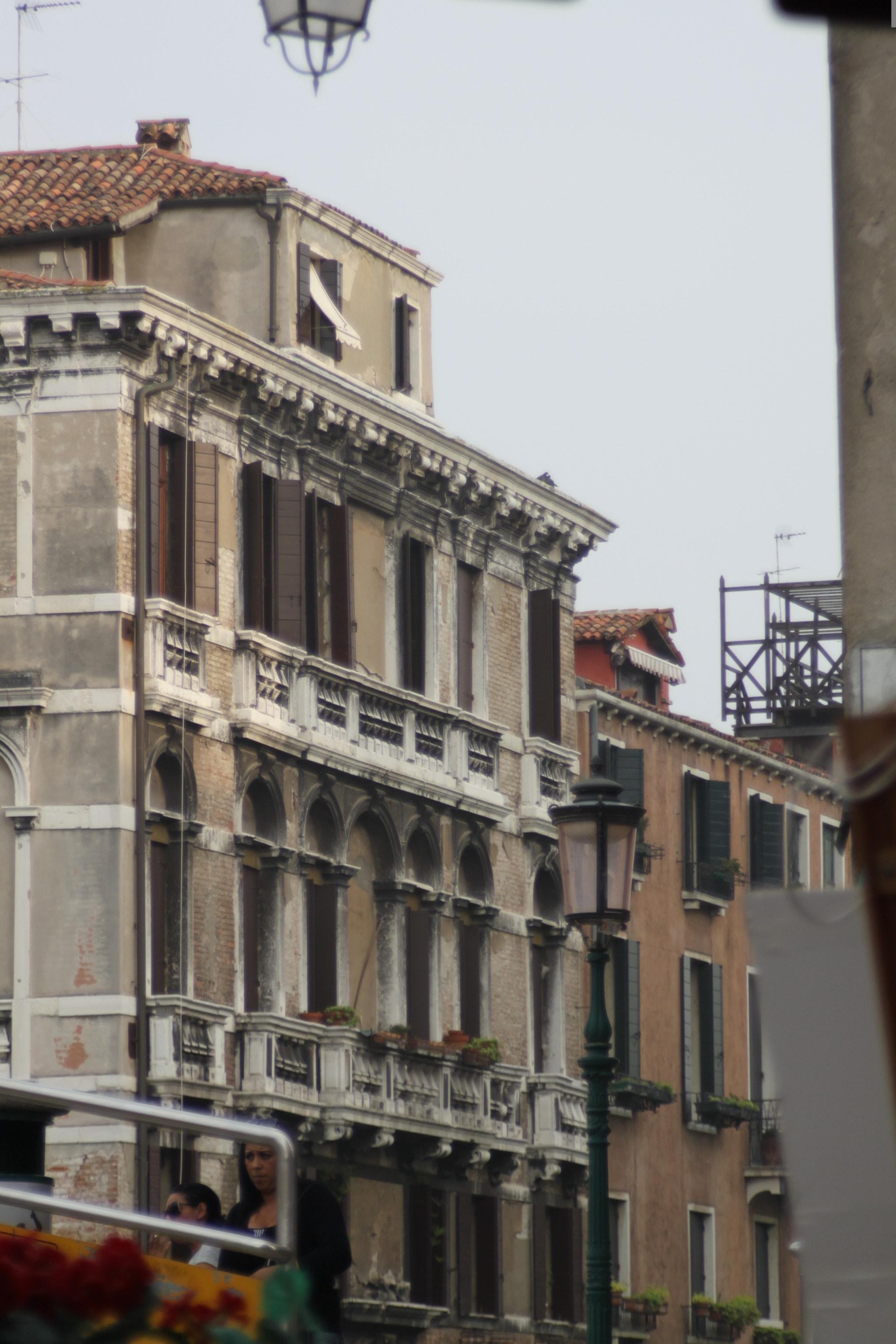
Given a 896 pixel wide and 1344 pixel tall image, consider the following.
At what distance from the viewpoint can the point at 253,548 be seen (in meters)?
27.9

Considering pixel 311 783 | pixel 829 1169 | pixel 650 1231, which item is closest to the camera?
pixel 829 1169

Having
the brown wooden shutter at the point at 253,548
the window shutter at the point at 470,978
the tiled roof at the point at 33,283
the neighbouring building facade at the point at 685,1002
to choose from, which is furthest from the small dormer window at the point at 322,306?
the neighbouring building facade at the point at 685,1002

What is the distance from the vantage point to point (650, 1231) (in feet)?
116

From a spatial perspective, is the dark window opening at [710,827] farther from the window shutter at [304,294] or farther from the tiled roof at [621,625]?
the window shutter at [304,294]

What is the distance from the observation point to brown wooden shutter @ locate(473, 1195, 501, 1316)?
30750 mm

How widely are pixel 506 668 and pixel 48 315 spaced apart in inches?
328

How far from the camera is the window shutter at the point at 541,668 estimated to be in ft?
108

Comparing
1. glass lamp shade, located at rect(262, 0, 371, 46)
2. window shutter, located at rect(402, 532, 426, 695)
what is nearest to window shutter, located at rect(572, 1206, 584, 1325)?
window shutter, located at rect(402, 532, 426, 695)

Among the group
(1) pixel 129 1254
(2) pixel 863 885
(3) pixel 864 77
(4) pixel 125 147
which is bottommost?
(1) pixel 129 1254

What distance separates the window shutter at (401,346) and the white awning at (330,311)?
3.86 feet

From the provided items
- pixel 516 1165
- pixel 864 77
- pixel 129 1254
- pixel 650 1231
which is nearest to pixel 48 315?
pixel 516 1165

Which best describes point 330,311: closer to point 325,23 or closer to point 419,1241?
point 419,1241

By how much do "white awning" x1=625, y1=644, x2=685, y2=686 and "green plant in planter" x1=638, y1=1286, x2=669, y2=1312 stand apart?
8569 mm

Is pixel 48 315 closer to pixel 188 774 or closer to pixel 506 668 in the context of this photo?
pixel 188 774
